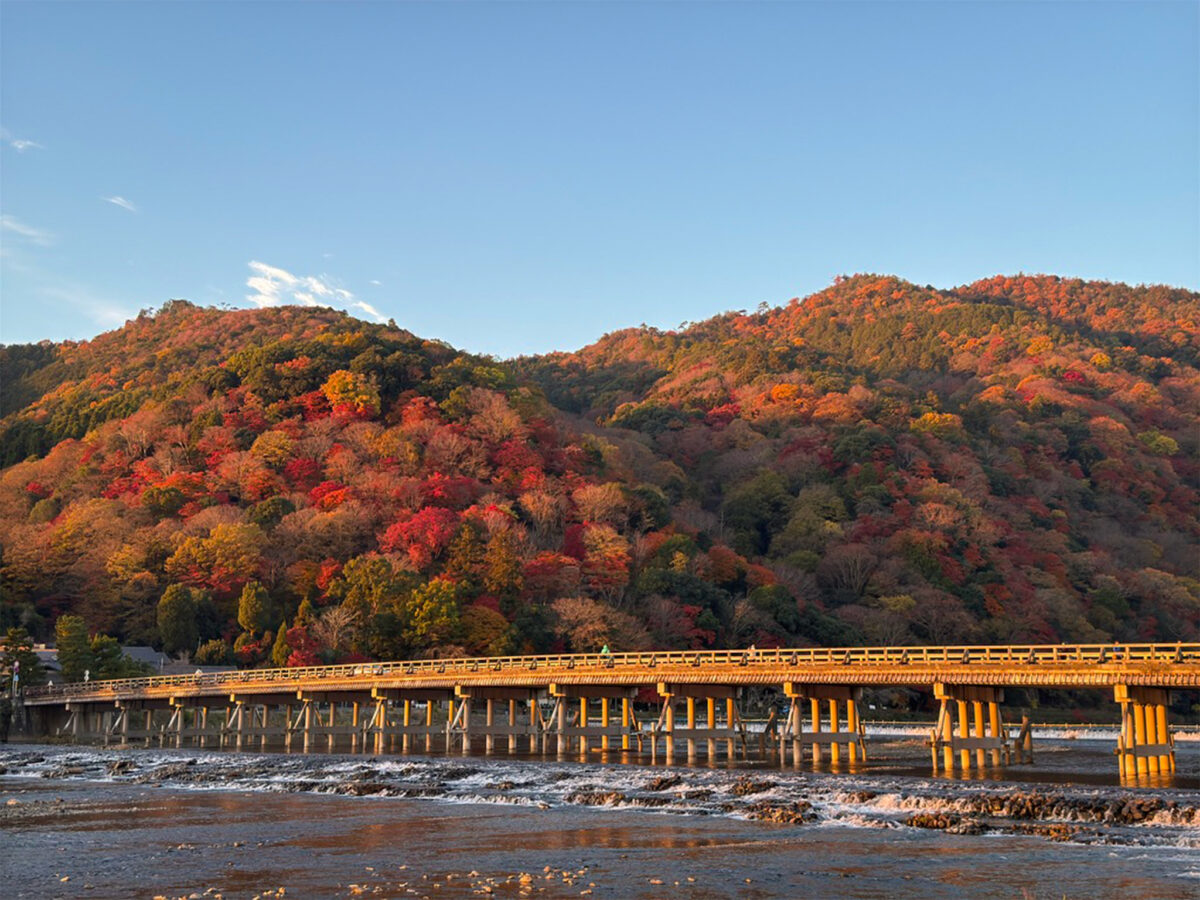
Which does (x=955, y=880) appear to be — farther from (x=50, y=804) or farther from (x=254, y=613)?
(x=254, y=613)

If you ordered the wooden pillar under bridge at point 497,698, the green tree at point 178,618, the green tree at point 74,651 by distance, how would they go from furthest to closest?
the green tree at point 178,618 < the green tree at point 74,651 < the wooden pillar under bridge at point 497,698

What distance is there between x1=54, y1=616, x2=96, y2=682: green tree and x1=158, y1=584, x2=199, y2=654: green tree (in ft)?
18.9

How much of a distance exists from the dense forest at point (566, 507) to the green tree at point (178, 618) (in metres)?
0.18

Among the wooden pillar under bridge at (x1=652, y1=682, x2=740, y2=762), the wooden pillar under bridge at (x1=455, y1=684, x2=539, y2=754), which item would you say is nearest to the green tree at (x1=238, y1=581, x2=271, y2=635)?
the wooden pillar under bridge at (x1=455, y1=684, x2=539, y2=754)

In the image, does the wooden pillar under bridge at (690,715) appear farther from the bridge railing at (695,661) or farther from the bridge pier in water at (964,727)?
the bridge pier in water at (964,727)

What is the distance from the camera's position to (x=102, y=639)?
217 feet

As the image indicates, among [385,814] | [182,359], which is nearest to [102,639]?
[385,814]

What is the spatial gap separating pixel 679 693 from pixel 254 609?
37.9 metres

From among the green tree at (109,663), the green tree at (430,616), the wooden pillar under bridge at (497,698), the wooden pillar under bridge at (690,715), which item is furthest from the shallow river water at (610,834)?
the green tree at (109,663)

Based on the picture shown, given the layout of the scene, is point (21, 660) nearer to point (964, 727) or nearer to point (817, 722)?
point (817, 722)

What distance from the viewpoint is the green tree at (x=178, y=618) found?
7181 cm

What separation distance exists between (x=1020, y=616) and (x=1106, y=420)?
142 feet

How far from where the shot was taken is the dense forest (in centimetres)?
7275

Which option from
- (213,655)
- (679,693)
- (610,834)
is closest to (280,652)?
(213,655)
